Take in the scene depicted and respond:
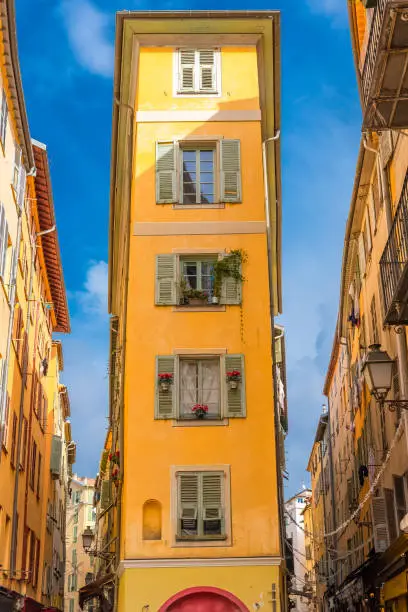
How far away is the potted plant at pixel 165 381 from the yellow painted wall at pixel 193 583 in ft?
14.7

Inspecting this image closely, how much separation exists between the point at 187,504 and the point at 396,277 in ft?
32.7

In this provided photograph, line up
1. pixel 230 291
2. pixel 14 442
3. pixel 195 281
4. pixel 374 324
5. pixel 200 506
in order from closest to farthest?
Result: pixel 200 506, pixel 230 291, pixel 195 281, pixel 14 442, pixel 374 324

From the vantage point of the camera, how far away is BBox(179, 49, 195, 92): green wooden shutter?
25.1 metres

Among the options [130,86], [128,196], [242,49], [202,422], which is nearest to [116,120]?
[130,86]

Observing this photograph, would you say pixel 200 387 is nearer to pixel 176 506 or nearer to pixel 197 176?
pixel 176 506

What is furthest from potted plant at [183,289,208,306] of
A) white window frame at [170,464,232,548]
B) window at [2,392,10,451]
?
window at [2,392,10,451]

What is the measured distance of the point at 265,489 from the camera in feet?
69.2

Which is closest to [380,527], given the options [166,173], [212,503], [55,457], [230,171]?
[212,503]

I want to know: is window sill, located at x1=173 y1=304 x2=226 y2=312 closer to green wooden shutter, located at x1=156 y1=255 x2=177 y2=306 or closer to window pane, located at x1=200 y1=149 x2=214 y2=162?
green wooden shutter, located at x1=156 y1=255 x2=177 y2=306

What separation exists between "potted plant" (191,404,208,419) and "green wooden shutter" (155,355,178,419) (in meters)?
0.54

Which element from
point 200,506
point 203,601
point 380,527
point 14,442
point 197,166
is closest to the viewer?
point 203,601

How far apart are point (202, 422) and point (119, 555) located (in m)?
4.03

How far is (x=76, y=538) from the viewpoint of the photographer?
92.9 metres

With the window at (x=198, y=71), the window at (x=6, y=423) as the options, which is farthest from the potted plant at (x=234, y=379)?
the window at (x=198, y=71)
